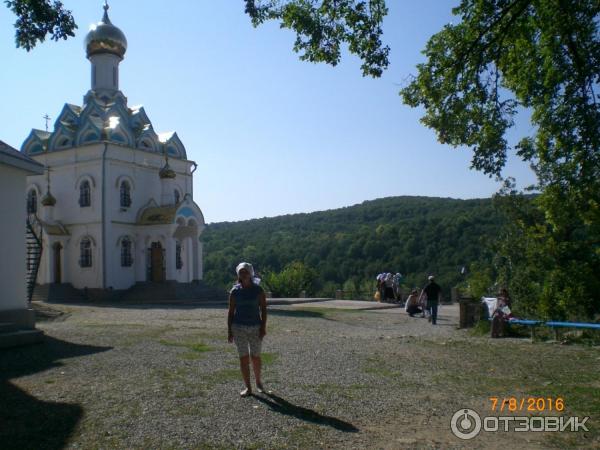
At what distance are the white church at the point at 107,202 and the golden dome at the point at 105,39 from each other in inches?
2.0

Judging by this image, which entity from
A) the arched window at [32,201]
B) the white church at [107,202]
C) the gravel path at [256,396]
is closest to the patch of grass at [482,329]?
the gravel path at [256,396]

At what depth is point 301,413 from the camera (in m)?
6.20

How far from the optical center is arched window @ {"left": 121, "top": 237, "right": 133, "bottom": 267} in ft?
95.9

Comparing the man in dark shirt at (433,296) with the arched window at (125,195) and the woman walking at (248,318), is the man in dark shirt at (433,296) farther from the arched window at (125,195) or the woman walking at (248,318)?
the arched window at (125,195)

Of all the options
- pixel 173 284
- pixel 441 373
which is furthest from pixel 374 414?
pixel 173 284

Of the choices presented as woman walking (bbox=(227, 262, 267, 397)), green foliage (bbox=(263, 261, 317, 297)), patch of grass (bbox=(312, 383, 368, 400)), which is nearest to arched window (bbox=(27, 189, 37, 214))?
green foliage (bbox=(263, 261, 317, 297))

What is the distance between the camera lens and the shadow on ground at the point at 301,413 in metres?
5.77

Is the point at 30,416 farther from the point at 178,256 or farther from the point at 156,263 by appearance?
the point at 178,256

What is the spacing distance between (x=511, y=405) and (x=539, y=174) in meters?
13.2

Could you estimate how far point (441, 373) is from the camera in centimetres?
848

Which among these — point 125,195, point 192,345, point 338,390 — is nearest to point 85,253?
point 125,195

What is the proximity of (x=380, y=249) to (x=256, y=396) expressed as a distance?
172 feet

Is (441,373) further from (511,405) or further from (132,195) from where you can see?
(132,195)

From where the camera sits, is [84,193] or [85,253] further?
[84,193]
